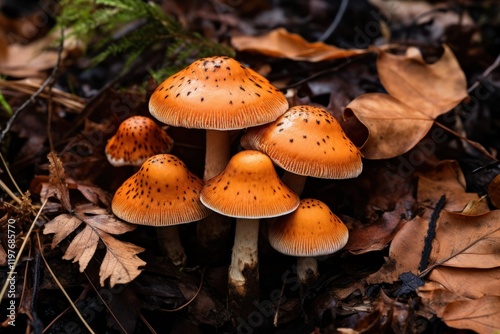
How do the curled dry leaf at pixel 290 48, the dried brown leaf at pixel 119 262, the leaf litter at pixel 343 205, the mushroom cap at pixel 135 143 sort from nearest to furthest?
the dried brown leaf at pixel 119 262 → the leaf litter at pixel 343 205 → the mushroom cap at pixel 135 143 → the curled dry leaf at pixel 290 48

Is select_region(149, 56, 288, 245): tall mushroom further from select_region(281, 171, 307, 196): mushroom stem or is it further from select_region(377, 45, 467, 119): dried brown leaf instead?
select_region(377, 45, 467, 119): dried brown leaf

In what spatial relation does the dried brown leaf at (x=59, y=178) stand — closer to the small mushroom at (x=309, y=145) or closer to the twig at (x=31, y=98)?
the twig at (x=31, y=98)

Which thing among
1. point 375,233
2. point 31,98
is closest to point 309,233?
point 375,233

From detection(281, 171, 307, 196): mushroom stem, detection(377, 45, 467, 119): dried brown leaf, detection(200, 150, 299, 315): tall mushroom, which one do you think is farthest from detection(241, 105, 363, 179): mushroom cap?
detection(377, 45, 467, 119): dried brown leaf

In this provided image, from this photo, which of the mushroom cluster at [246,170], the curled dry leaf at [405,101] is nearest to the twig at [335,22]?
the curled dry leaf at [405,101]

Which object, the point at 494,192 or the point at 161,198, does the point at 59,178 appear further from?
the point at 494,192

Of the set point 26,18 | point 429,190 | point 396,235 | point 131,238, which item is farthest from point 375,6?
point 26,18

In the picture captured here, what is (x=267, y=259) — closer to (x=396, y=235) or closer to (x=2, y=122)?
(x=396, y=235)
